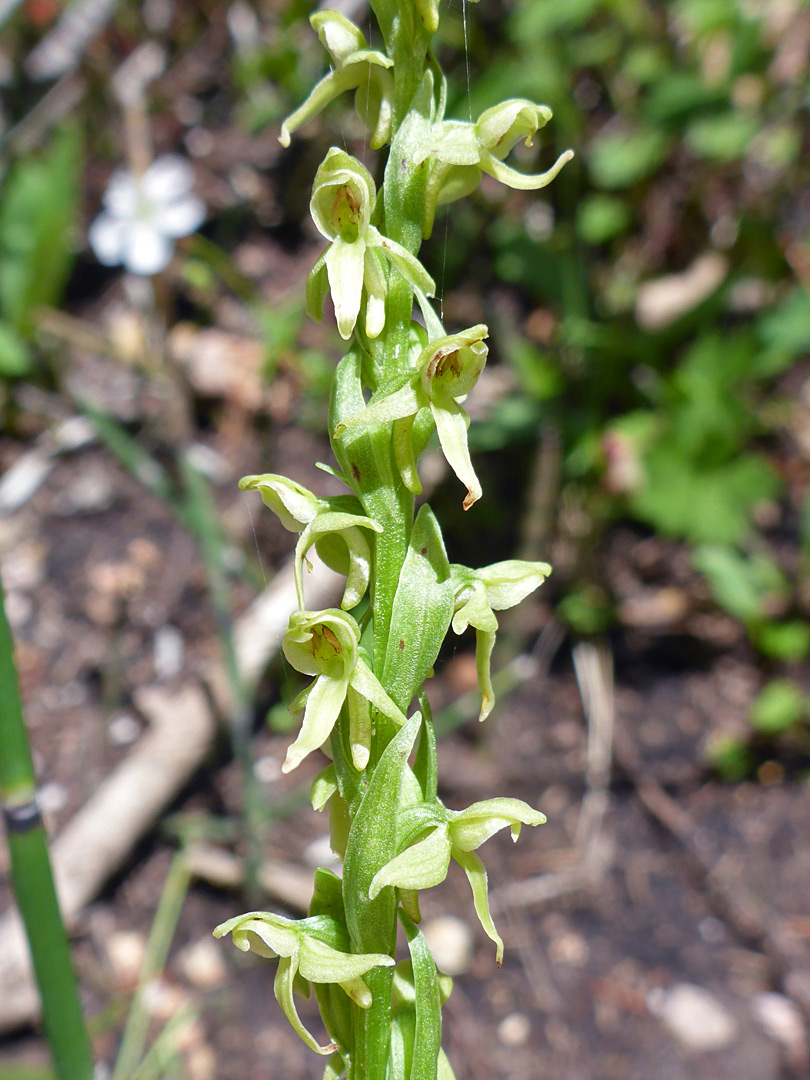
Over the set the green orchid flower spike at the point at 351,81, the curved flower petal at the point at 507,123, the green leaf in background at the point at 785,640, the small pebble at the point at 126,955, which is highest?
the green orchid flower spike at the point at 351,81

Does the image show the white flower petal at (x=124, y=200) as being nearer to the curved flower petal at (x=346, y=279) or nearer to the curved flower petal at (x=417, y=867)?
the curved flower petal at (x=346, y=279)

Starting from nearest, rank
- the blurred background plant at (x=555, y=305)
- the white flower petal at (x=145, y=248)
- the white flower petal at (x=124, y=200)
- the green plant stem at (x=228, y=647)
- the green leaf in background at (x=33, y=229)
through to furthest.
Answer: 1. the green plant stem at (x=228, y=647)
2. the blurred background plant at (x=555, y=305)
3. the white flower petal at (x=145, y=248)
4. the white flower petal at (x=124, y=200)
5. the green leaf in background at (x=33, y=229)

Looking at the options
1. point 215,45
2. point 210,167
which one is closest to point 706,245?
point 210,167

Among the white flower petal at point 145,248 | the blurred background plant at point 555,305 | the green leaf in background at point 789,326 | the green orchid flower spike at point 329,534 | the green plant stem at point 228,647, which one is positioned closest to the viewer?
the green orchid flower spike at point 329,534

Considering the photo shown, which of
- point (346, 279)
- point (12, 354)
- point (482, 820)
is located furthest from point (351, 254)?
point (12, 354)

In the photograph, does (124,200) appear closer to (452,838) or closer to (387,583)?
(387,583)

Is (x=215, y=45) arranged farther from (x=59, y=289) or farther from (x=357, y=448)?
(x=357, y=448)

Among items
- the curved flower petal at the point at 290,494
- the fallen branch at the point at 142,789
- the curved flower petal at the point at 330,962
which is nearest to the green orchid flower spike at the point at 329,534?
the curved flower petal at the point at 290,494

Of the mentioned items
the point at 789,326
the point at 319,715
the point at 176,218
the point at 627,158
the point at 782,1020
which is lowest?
the point at 782,1020
